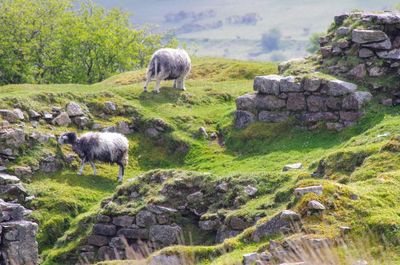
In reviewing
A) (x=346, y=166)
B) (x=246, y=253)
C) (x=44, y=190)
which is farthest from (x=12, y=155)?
(x=246, y=253)

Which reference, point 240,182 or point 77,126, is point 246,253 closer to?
point 240,182

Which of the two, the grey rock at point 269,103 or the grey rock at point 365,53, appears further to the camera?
the grey rock at point 269,103

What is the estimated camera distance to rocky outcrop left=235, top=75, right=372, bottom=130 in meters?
33.0

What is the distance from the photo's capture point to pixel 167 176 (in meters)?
27.3

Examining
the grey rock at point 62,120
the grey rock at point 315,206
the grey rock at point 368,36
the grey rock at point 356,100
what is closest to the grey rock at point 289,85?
the grey rock at point 356,100

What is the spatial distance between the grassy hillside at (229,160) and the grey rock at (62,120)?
60 cm

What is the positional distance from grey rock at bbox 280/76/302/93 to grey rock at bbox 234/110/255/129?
5.77 ft

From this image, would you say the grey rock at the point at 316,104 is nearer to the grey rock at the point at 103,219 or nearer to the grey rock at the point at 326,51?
the grey rock at the point at 326,51

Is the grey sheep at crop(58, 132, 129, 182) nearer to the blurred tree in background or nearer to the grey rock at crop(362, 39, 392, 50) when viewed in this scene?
the grey rock at crop(362, 39, 392, 50)

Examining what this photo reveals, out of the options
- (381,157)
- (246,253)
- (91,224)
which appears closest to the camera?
(246,253)

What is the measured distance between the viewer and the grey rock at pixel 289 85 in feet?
111

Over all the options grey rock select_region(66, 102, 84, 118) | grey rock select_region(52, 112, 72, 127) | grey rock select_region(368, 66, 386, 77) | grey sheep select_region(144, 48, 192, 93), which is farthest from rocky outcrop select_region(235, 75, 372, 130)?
grey rock select_region(52, 112, 72, 127)

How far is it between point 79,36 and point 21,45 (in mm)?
4021

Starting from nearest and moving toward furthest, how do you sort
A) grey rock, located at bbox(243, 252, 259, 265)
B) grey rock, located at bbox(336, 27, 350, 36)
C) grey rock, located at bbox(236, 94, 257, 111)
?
grey rock, located at bbox(243, 252, 259, 265) → grey rock, located at bbox(236, 94, 257, 111) → grey rock, located at bbox(336, 27, 350, 36)
